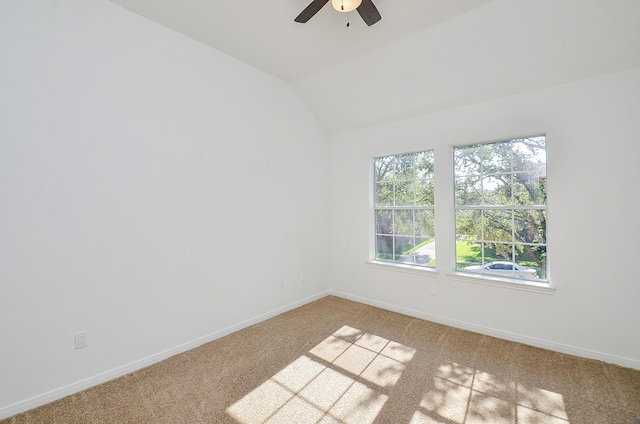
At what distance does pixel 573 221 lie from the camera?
8.25 feet

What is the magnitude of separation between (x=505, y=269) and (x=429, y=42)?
241 centimetres

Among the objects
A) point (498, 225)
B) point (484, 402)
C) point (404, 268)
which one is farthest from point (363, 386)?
point (498, 225)

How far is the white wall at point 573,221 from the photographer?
2.30m

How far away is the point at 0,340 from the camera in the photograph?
5.91 ft

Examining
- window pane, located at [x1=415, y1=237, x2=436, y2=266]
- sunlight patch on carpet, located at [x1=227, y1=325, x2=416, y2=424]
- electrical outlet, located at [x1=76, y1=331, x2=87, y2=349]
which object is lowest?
sunlight patch on carpet, located at [x1=227, y1=325, x2=416, y2=424]

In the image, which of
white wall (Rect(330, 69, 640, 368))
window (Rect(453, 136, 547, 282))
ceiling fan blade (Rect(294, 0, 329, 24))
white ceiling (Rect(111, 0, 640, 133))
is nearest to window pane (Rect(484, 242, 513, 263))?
window (Rect(453, 136, 547, 282))

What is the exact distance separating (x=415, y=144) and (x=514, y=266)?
1.72 meters

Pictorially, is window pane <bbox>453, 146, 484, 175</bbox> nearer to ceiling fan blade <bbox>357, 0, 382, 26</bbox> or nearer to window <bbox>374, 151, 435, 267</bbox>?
window <bbox>374, 151, 435, 267</bbox>

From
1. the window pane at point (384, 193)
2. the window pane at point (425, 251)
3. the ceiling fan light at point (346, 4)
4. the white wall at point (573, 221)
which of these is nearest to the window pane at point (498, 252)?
the white wall at point (573, 221)

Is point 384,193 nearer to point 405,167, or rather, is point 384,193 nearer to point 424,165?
point 405,167

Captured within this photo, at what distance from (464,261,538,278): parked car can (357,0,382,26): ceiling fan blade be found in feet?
8.69

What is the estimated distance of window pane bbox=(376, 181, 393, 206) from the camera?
385 centimetres

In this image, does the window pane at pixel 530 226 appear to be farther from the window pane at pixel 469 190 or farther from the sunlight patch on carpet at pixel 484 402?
the sunlight patch on carpet at pixel 484 402

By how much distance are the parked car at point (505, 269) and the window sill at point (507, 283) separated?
0.06 m
